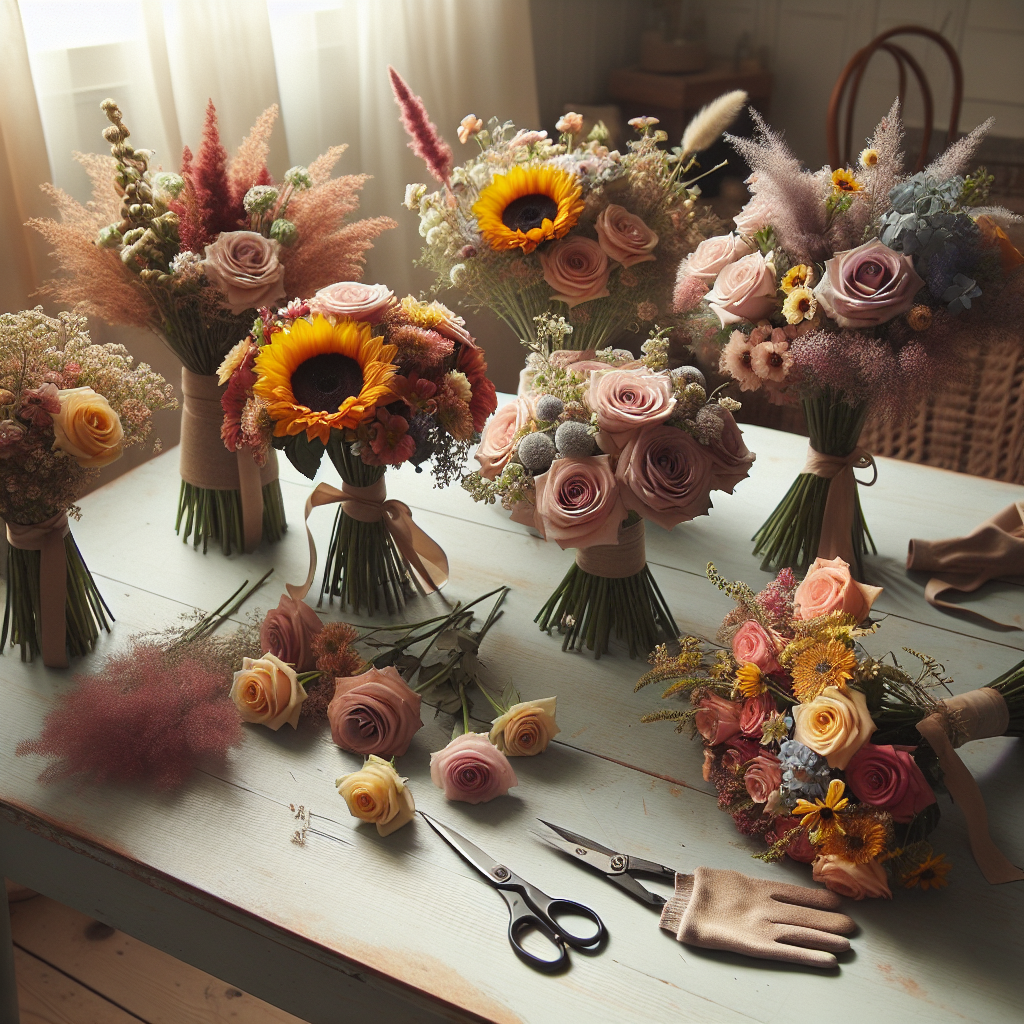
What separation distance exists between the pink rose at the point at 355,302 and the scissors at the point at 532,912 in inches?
20.8

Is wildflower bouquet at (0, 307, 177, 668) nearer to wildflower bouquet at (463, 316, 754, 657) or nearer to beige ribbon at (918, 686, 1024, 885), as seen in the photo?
wildflower bouquet at (463, 316, 754, 657)

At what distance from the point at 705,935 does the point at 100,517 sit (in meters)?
1.02

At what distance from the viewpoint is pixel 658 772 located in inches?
39.8

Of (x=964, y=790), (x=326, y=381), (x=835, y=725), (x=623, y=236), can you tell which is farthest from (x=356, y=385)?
(x=964, y=790)

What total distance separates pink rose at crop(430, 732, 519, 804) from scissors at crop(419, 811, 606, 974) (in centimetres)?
6

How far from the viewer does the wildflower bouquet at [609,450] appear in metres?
1.00

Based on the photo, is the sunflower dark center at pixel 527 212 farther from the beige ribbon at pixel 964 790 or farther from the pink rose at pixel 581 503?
the beige ribbon at pixel 964 790

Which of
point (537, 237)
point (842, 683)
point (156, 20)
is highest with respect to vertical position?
point (156, 20)

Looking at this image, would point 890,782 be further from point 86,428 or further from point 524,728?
point 86,428

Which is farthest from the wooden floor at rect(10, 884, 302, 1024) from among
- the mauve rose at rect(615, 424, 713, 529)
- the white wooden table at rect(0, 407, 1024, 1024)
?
the mauve rose at rect(615, 424, 713, 529)

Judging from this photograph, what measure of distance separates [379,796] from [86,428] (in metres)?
0.46

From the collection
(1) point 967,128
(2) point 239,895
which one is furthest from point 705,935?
(1) point 967,128

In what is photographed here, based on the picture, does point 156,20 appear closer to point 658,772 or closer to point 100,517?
point 100,517

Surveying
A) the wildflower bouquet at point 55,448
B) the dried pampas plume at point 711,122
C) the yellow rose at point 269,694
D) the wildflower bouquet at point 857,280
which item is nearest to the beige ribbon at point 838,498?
the wildflower bouquet at point 857,280
